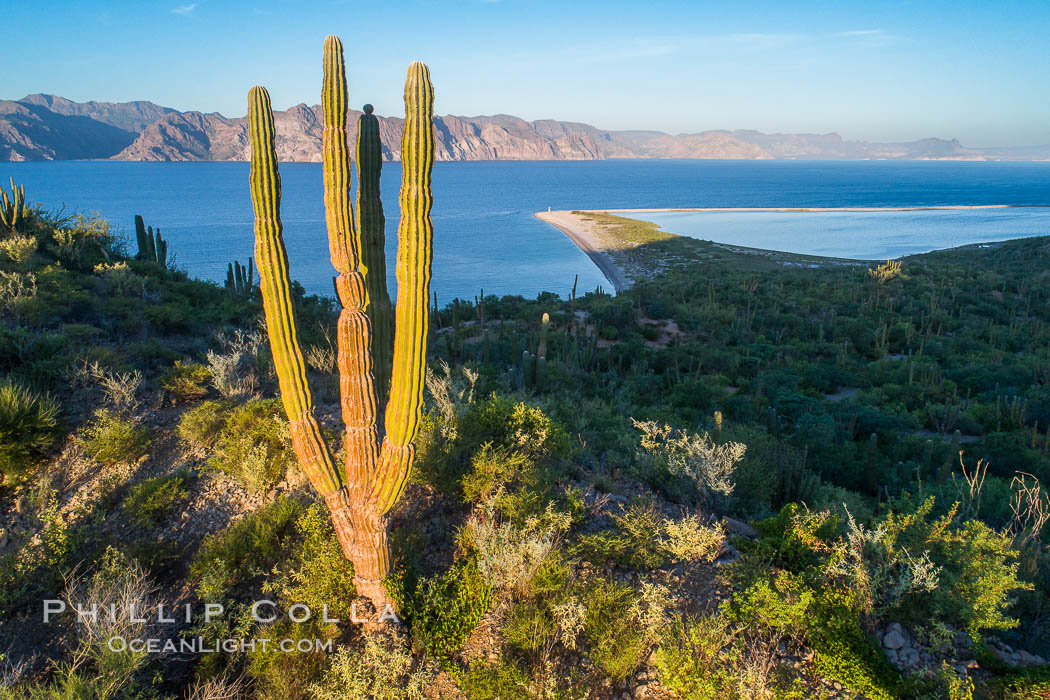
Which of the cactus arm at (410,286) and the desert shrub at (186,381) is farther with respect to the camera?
the desert shrub at (186,381)

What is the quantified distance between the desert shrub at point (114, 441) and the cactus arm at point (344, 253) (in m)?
3.85

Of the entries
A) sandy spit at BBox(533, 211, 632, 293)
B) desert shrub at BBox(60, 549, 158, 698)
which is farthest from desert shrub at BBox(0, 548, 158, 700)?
sandy spit at BBox(533, 211, 632, 293)

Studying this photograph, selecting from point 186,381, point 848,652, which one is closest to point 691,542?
point 848,652

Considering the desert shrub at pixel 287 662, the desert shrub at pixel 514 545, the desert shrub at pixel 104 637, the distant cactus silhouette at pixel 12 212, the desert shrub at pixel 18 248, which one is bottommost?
the desert shrub at pixel 287 662

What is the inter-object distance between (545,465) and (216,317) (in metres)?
9.41

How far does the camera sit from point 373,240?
4766 millimetres

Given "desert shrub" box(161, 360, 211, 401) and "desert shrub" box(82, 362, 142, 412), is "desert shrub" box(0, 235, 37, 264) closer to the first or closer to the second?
"desert shrub" box(82, 362, 142, 412)

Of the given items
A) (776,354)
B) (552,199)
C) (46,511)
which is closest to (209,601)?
(46,511)

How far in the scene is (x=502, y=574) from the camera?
4594mm

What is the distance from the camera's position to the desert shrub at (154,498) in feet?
Answer: 18.2

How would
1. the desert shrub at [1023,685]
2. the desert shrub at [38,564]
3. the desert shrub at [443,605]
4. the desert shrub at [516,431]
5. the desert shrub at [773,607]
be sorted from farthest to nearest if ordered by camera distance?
the desert shrub at [516,431] < the desert shrub at [38,564] < the desert shrub at [443,605] < the desert shrub at [773,607] < the desert shrub at [1023,685]

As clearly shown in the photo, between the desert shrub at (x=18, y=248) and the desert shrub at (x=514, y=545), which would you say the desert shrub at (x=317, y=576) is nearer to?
the desert shrub at (x=514, y=545)

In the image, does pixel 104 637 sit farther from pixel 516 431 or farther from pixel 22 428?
pixel 516 431

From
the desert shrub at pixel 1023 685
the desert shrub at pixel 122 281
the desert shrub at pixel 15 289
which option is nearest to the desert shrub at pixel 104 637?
the desert shrub at pixel 1023 685
